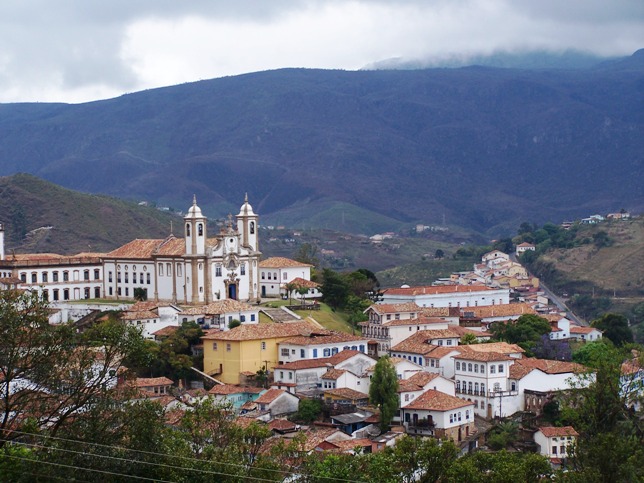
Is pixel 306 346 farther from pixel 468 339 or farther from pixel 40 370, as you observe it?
pixel 40 370

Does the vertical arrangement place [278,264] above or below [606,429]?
above

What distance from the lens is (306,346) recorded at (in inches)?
2340

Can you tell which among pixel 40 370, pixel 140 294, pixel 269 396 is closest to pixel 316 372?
pixel 269 396

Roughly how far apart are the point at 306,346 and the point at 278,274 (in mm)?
18659

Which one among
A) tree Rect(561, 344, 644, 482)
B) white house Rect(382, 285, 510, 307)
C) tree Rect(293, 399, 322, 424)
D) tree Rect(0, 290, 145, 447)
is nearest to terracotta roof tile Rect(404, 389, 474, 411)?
tree Rect(293, 399, 322, 424)

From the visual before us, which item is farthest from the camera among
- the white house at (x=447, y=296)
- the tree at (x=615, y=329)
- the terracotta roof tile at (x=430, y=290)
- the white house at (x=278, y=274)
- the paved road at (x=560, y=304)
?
the paved road at (x=560, y=304)

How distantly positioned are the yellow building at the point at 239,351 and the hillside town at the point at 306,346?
0.06m

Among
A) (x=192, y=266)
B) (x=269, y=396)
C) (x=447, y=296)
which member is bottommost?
(x=269, y=396)

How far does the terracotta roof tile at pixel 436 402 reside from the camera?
53375 millimetres

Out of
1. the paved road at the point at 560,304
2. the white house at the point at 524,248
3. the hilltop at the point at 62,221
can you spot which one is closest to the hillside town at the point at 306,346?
the paved road at the point at 560,304

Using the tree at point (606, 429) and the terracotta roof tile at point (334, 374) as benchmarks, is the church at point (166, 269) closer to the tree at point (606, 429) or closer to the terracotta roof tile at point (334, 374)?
the terracotta roof tile at point (334, 374)

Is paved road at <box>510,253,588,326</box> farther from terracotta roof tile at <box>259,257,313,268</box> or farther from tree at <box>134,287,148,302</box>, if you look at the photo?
tree at <box>134,287,148,302</box>

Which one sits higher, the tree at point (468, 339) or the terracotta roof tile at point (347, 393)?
the tree at point (468, 339)

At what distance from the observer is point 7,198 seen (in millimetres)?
146125
